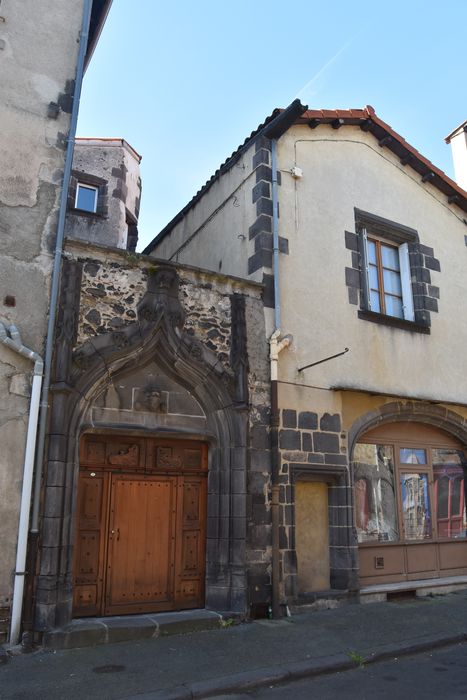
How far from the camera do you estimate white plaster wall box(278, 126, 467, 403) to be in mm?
7918

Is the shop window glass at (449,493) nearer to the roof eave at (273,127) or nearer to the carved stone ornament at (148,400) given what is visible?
the carved stone ornament at (148,400)

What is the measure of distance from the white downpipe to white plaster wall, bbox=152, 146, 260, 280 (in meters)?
3.21

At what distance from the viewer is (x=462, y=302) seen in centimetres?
990

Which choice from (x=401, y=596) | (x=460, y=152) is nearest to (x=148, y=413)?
(x=401, y=596)

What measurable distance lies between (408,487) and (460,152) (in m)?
7.61

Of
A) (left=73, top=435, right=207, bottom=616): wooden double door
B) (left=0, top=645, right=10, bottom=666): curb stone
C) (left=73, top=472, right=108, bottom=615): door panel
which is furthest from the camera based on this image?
(left=73, top=435, right=207, bottom=616): wooden double door

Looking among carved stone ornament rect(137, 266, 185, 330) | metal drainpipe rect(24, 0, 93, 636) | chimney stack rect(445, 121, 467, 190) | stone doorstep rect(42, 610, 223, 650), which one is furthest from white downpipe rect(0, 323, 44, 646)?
chimney stack rect(445, 121, 467, 190)

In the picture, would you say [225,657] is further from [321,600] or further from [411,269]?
[411,269]

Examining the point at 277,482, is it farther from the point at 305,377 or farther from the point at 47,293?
the point at 47,293

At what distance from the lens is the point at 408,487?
8586 millimetres

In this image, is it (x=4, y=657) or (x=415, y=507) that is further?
(x=415, y=507)

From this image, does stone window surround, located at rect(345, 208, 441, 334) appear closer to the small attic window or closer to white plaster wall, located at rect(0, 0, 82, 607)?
white plaster wall, located at rect(0, 0, 82, 607)

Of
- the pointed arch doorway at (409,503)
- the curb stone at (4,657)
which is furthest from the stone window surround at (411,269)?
the curb stone at (4,657)

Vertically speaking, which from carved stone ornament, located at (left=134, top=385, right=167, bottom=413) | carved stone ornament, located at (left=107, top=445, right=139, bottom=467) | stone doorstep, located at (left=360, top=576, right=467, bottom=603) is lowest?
stone doorstep, located at (left=360, top=576, right=467, bottom=603)
